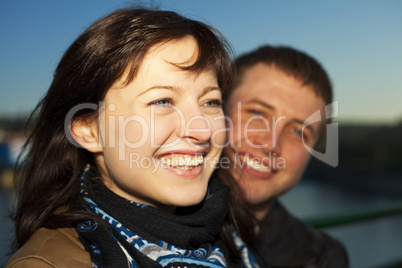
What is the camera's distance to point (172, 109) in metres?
1.46

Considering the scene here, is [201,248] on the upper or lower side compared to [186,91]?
lower

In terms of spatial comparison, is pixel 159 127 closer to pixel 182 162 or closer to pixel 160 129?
pixel 160 129

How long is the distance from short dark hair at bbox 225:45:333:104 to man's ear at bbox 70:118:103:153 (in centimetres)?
96

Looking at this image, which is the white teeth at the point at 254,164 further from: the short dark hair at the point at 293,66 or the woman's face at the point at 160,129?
the woman's face at the point at 160,129

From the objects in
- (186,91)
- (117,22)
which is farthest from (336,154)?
(117,22)

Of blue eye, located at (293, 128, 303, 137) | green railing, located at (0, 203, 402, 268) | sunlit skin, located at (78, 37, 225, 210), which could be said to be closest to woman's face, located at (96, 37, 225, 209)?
sunlit skin, located at (78, 37, 225, 210)

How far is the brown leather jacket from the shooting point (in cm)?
126

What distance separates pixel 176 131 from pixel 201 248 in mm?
542

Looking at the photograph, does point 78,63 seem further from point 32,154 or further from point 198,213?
point 198,213

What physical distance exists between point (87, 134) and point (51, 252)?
503 mm

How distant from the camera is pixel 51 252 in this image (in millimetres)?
1299

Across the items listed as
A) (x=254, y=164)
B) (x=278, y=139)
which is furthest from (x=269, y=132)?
(x=254, y=164)

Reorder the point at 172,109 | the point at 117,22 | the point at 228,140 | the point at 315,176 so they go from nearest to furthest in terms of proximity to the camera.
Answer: the point at 172,109
the point at 117,22
the point at 228,140
the point at 315,176

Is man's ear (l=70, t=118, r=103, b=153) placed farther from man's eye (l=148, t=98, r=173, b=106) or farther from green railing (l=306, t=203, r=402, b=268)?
green railing (l=306, t=203, r=402, b=268)
